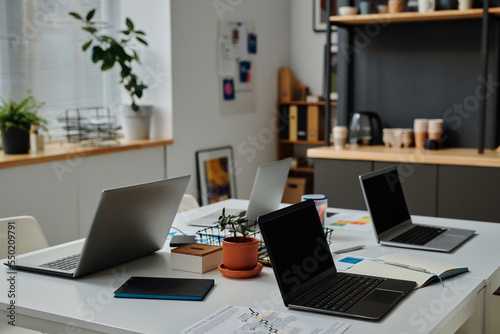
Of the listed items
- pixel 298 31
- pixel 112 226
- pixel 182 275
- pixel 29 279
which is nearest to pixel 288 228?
pixel 182 275

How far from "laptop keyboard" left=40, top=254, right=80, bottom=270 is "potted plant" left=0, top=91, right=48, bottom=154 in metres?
1.72

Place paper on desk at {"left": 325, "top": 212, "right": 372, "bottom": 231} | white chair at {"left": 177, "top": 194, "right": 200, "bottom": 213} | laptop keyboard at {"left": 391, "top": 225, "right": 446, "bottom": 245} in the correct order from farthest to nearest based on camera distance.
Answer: white chair at {"left": 177, "top": 194, "right": 200, "bottom": 213} < paper on desk at {"left": 325, "top": 212, "right": 372, "bottom": 231} < laptop keyboard at {"left": 391, "top": 225, "right": 446, "bottom": 245}

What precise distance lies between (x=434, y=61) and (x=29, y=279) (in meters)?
3.14

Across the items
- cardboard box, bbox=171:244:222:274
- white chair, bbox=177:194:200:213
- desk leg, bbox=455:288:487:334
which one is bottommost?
desk leg, bbox=455:288:487:334

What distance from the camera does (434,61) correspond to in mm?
4109

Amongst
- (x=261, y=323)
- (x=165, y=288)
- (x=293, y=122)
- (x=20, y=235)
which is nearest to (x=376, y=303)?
(x=261, y=323)

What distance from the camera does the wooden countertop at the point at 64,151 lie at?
3.31 m

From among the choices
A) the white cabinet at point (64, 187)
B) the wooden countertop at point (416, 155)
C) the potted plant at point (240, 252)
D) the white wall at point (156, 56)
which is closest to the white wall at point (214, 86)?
the white wall at point (156, 56)

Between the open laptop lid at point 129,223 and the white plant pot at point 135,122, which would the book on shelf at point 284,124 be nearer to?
the white plant pot at point 135,122

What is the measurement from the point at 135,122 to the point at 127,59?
49 centimetres

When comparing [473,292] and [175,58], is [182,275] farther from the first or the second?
[175,58]

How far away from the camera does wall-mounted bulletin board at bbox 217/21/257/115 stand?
4.96 meters

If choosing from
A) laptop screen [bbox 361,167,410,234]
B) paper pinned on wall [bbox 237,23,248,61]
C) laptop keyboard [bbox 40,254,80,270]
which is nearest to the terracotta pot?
laptop keyboard [bbox 40,254,80,270]

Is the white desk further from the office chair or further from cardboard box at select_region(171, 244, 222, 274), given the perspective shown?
the office chair
